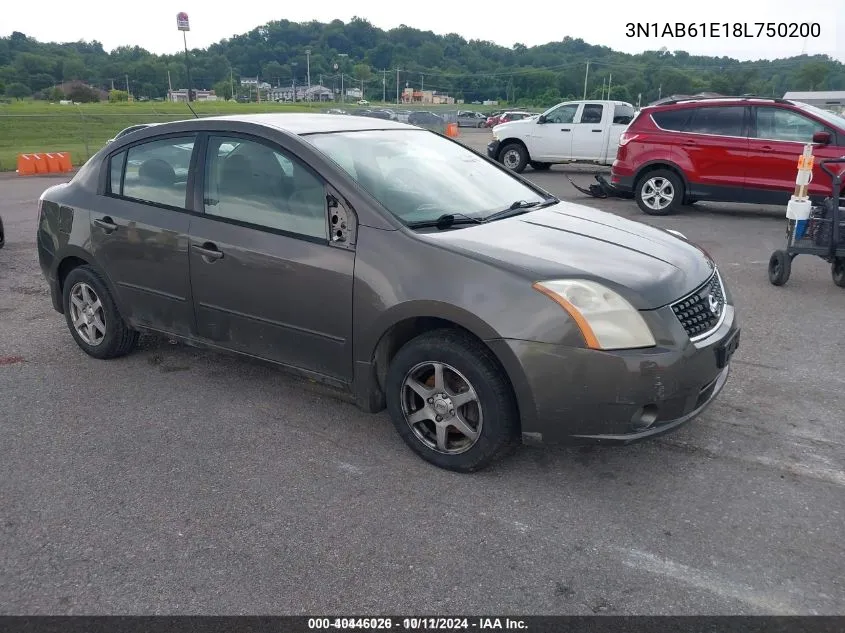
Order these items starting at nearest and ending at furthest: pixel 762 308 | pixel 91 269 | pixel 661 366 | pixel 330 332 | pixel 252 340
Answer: pixel 661 366 → pixel 330 332 → pixel 252 340 → pixel 91 269 → pixel 762 308

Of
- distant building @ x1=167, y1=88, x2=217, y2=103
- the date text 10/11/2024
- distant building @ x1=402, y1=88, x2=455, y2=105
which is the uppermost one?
distant building @ x1=402, y1=88, x2=455, y2=105

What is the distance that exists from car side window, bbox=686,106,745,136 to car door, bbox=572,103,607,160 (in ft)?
20.4

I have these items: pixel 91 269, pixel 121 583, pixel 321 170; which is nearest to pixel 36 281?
pixel 91 269

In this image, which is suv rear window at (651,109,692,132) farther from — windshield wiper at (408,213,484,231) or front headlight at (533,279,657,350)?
front headlight at (533,279,657,350)

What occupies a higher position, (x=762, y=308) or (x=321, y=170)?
(x=321, y=170)

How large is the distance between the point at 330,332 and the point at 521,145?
50.6ft

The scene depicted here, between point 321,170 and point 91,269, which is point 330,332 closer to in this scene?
point 321,170

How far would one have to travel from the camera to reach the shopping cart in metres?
6.68

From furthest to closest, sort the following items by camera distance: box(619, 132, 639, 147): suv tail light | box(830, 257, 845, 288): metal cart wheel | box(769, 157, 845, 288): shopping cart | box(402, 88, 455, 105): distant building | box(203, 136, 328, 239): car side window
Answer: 1. box(402, 88, 455, 105): distant building
2. box(619, 132, 639, 147): suv tail light
3. box(830, 257, 845, 288): metal cart wheel
4. box(769, 157, 845, 288): shopping cart
5. box(203, 136, 328, 239): car side window

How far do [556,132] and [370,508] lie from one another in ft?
52.0

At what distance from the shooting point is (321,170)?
3791 mm

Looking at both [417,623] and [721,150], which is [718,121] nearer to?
[721,150]

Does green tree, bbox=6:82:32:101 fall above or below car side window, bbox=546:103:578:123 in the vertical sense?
above

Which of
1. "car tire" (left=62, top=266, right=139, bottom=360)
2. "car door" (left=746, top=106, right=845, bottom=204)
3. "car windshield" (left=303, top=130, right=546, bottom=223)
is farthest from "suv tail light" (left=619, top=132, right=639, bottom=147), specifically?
"car tire" (left=62, top=266, right=139, bottom=360)
